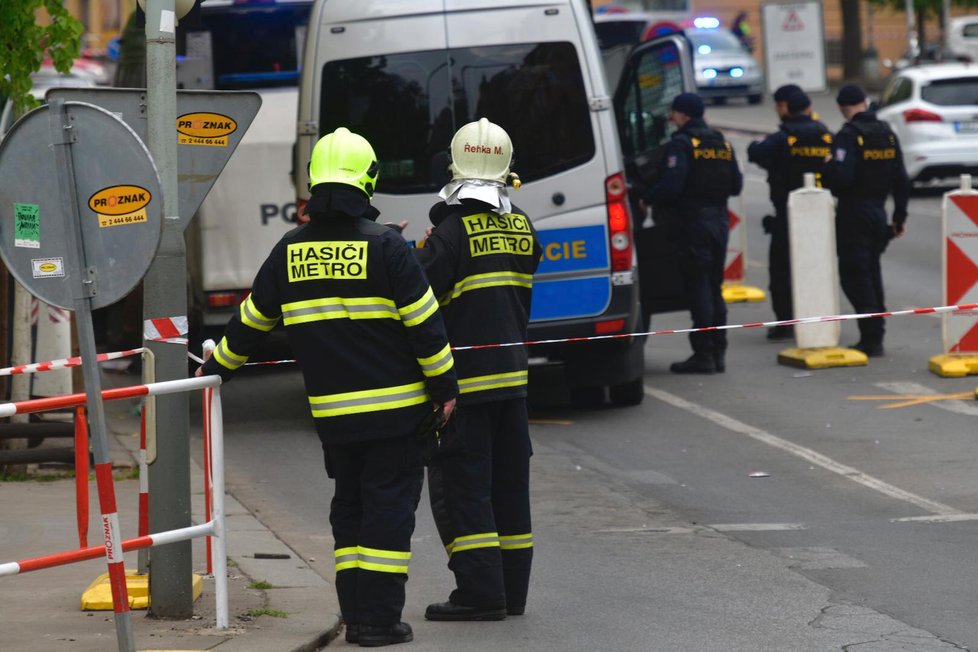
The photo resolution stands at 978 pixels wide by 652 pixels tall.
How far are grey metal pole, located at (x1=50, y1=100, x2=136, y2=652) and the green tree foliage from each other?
16.3 ft

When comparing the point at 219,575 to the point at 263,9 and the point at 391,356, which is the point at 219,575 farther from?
the point at 263,9

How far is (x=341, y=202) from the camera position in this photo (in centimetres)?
605

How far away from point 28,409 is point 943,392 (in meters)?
7.74

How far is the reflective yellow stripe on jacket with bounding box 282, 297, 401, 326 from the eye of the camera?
6082mm

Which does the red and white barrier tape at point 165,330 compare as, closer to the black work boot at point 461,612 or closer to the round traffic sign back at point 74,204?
the round traffic sign back at point 74,204

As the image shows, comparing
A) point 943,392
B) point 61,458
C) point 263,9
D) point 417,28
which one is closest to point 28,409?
point 61,458

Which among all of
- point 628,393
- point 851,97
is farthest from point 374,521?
point 851,97

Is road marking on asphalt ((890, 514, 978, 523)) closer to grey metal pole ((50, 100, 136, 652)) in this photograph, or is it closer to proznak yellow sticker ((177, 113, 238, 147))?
proznak yellow sticker ((177, 113, 238, 147))

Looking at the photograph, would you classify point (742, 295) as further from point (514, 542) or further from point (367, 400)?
point (367, 400)

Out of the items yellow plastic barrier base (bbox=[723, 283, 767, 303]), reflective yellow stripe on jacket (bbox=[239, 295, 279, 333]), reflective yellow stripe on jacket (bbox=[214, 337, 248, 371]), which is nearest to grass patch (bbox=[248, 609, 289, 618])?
reflective yellow stripe on jacket (bbox=[214, 337, 248, 371])

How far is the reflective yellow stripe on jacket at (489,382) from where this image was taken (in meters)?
6.62

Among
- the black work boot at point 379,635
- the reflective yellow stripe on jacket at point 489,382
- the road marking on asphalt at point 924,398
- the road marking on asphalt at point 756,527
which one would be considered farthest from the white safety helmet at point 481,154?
the road marking on asphalt at point 924,398

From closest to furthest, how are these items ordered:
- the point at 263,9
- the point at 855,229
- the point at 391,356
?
the point at 391,356 → the point at 855,229 → the point at 263,9

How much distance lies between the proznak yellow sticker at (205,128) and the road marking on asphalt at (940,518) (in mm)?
3698
